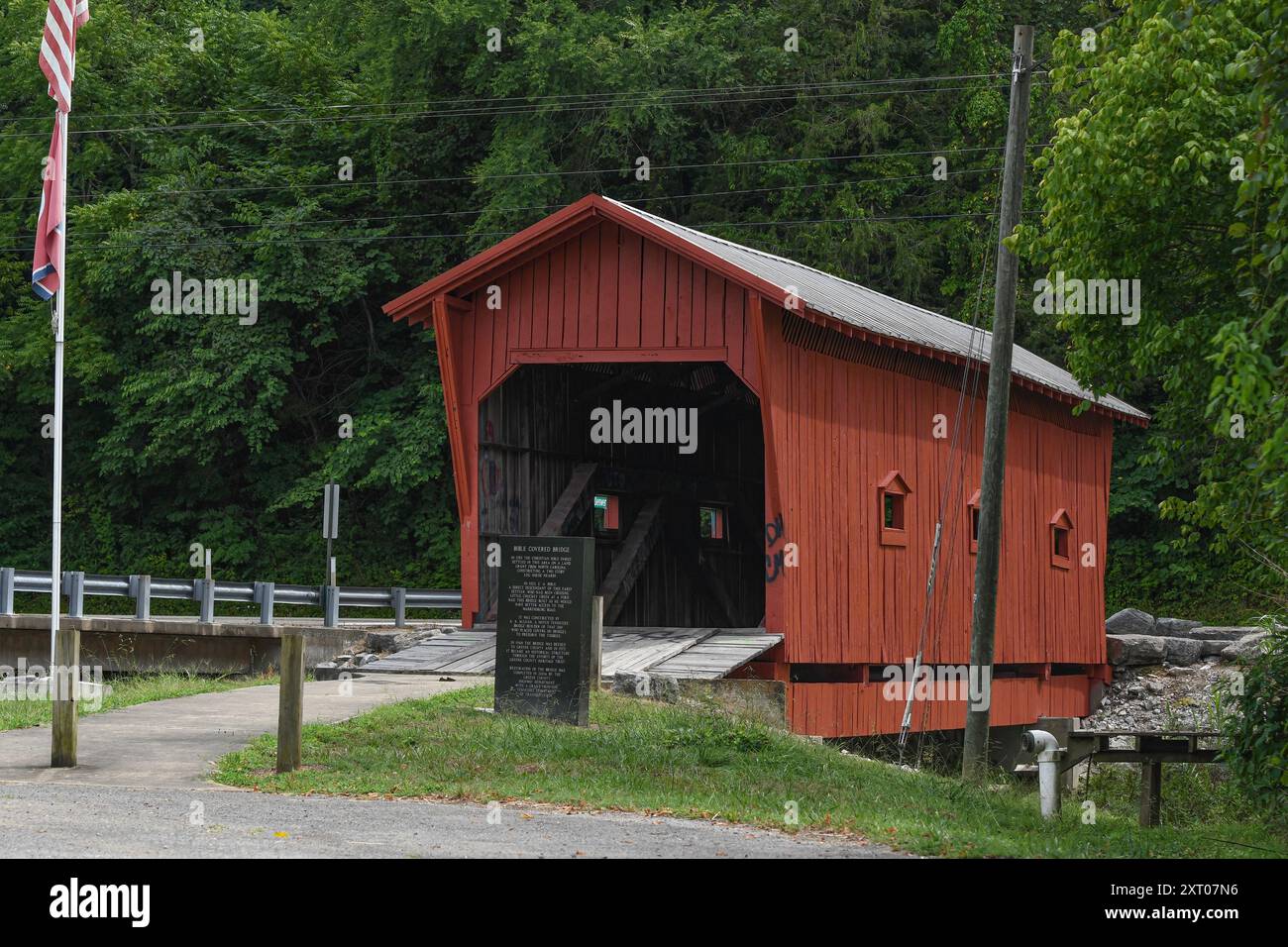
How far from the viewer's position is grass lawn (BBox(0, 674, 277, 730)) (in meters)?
14.7

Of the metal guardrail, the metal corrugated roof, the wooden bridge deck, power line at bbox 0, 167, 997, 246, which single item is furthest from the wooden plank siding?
power line at bbox 0, 167, 997, 246

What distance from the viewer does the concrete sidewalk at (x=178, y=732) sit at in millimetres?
11859

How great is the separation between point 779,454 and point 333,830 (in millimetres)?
10000

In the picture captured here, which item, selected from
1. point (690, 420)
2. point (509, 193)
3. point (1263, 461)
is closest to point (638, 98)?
point (509, 193)

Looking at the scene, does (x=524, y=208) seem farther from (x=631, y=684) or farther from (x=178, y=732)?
(x=178, y=732)

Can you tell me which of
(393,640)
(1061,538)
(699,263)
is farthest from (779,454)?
(1061,538)

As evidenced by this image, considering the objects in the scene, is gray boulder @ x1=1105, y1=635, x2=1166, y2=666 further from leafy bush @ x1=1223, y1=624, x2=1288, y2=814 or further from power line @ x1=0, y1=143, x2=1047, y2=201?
leafy bush @ x1=1223, y1=624, x2=1288, y2=814

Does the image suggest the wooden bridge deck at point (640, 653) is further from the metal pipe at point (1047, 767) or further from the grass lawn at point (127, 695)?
the metal pipe at point (1047, 767)

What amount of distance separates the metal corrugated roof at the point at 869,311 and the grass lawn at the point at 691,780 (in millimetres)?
5041

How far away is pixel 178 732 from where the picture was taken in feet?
45.8

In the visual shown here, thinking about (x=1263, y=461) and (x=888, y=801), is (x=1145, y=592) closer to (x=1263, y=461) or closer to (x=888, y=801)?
(x=888, y=801)

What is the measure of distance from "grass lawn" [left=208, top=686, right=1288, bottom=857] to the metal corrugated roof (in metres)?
5.04
